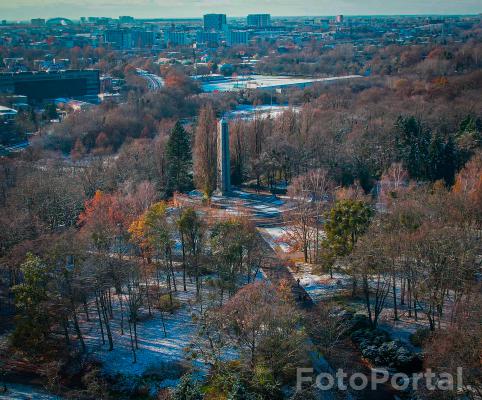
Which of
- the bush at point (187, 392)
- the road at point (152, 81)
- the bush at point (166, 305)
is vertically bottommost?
the bush at point (166, 305)

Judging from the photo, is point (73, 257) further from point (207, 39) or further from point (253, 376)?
point (207, 39)

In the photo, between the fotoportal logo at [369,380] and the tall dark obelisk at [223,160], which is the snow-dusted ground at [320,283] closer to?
the fotoportal logo at [369,380]

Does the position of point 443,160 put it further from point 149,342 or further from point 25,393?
point 25,393

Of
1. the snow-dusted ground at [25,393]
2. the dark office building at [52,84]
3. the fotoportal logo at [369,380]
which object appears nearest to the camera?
the fotoportal logo at [369,380]

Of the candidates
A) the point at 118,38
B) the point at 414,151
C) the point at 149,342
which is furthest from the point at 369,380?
the point at 118,38

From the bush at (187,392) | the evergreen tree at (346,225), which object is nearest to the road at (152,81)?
the evergreen tree at (346,225)

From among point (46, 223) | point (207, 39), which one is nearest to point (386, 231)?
point (46, 223)
